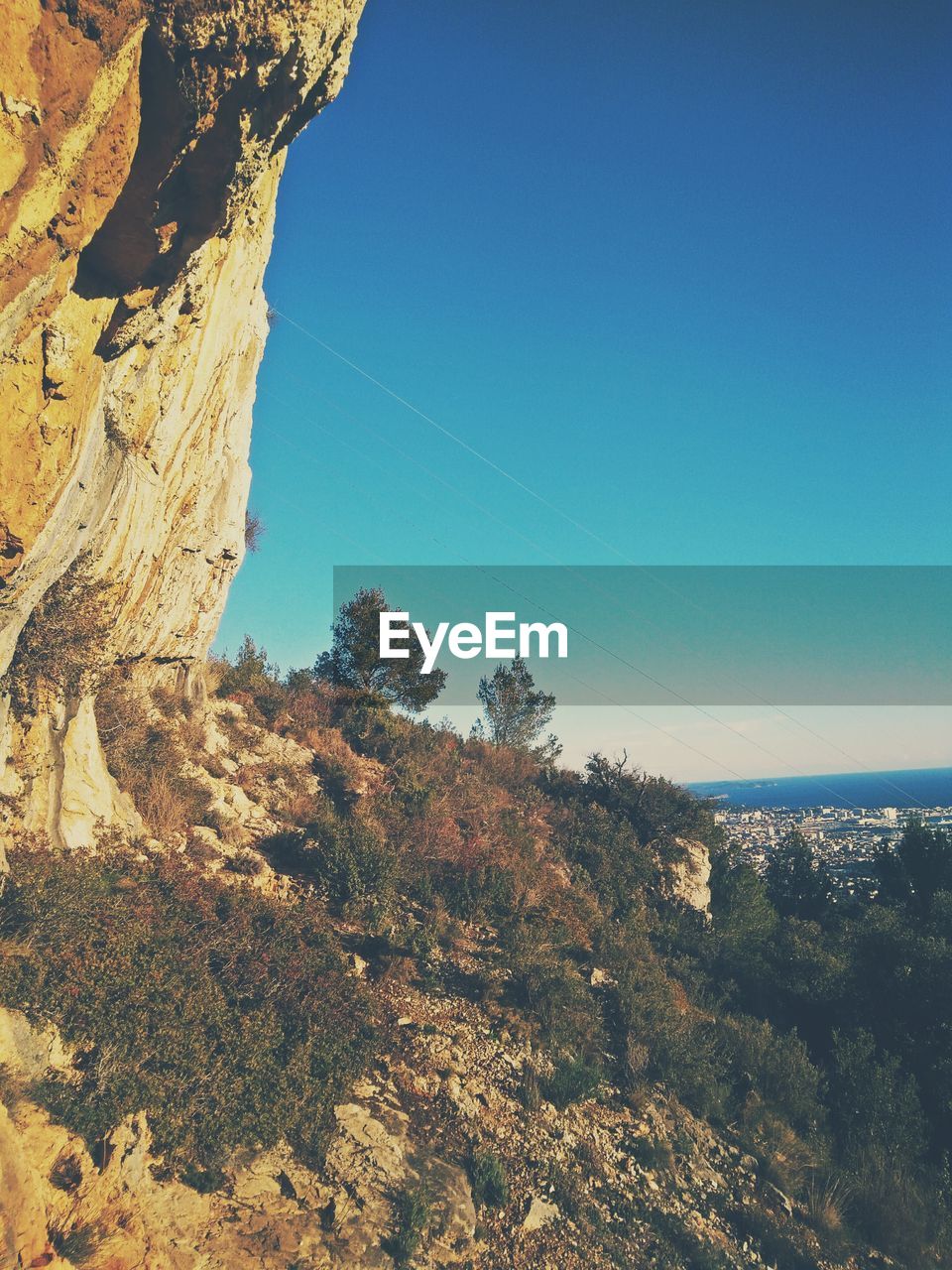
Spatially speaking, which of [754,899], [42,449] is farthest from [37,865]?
[754,899]

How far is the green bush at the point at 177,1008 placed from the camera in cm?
633

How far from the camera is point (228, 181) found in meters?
5.67

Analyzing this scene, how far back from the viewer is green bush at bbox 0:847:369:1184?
6.33 meters

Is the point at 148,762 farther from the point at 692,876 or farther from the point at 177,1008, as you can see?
the point at 692,876

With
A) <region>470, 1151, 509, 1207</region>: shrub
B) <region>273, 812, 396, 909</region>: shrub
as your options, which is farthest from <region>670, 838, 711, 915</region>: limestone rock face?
<region>470, 1151, 509, 1207</region>: shrub

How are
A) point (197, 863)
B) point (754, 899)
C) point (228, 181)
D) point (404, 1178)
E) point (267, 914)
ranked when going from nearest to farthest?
point (228, 181)
point (404, 1178)
point (267, 914)
point (197, 863)
point (754, 899)

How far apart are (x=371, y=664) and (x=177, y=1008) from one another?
53.1ft

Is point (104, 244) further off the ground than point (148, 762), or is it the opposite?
point (104, 244)

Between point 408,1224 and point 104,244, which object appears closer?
point 104,244

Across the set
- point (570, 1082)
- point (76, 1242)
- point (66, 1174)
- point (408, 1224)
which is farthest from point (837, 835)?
point (76, 1242)

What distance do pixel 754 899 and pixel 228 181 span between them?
21.9 metres

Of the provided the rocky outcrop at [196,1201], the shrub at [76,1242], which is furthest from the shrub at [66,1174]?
the shrub at [76,1242]

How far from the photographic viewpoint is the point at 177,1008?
7.52 meters

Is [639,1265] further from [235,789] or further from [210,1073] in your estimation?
[235,789]
